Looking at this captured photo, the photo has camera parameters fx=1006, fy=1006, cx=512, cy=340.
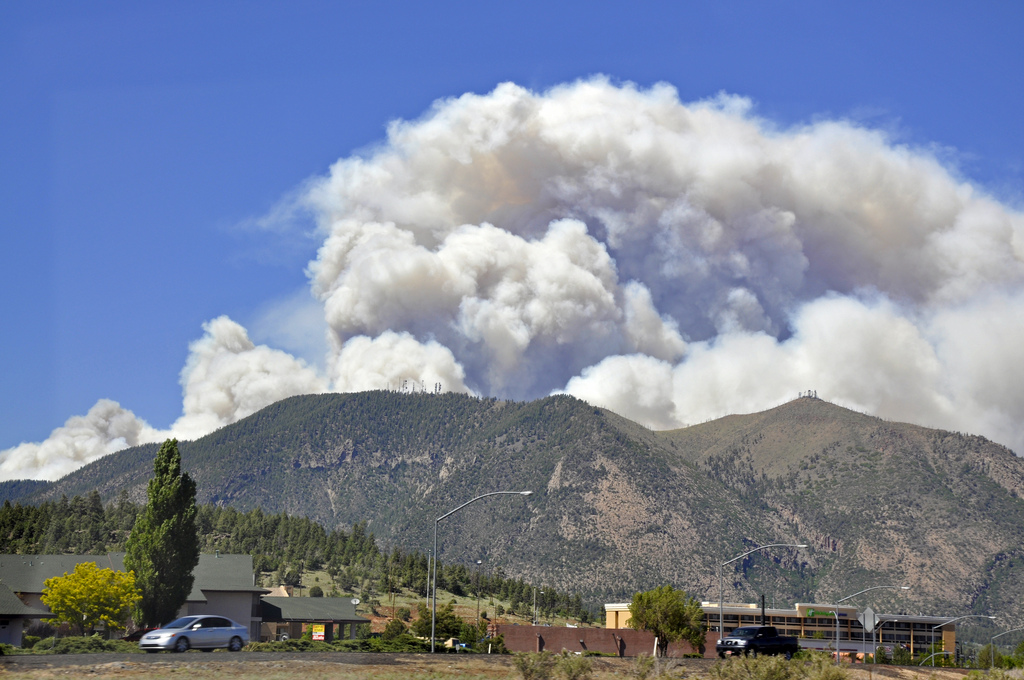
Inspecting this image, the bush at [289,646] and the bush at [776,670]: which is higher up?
the bush at [776,670]

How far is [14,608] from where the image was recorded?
7444 centimetres

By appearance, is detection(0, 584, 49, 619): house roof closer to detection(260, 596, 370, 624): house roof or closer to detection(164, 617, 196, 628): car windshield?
detection(260, 596, 370, 624): house roof

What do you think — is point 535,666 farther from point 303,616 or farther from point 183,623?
point 303,616

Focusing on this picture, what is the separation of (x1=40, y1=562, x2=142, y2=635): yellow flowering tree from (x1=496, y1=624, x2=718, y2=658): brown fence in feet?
121

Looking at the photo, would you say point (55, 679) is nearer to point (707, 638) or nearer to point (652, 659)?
point (652, 659)

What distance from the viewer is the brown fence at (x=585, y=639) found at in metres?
94.9

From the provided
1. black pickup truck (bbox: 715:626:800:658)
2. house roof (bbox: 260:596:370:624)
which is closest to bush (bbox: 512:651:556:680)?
black pickup truck (bbox: 715:626:800:658)

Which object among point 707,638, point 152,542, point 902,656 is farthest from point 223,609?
point 902,656

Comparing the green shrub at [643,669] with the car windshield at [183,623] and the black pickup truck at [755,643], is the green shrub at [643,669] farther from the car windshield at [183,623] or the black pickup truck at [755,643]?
the car windshield at [183,623]

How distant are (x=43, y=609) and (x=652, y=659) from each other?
5565 cm

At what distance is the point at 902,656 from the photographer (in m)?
168

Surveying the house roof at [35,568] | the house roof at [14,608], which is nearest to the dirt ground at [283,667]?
the house roof at [14,608]

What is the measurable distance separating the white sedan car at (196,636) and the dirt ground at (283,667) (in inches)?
212

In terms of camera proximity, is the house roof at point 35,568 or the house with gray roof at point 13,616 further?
the house roof at point 35,568
